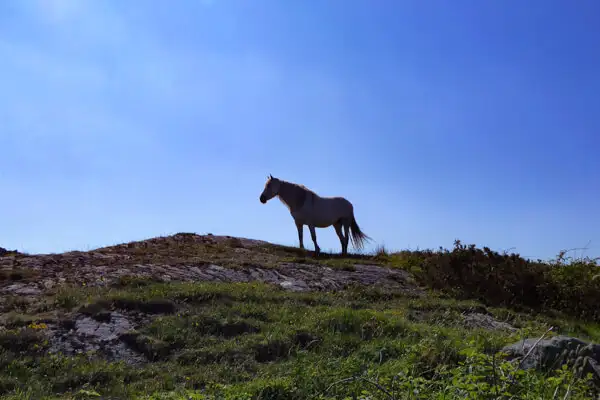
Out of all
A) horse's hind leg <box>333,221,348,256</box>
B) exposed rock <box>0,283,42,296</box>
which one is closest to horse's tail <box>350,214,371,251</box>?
horse's hind leg <box>333,221,348,256</box>

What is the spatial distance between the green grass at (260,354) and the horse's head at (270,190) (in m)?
10.1

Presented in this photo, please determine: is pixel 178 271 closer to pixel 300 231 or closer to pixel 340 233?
pixel 300 231

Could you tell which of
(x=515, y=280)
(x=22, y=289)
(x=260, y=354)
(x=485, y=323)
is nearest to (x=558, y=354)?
(x=260, y=354)

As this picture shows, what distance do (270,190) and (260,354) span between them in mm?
13107

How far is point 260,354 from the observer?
22.4ft

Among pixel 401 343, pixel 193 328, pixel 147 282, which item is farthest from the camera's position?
pixel 147 282

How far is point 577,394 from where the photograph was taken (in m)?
4.20

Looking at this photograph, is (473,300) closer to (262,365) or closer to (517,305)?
(517,305)

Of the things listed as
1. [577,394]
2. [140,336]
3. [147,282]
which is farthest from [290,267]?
[577,394]

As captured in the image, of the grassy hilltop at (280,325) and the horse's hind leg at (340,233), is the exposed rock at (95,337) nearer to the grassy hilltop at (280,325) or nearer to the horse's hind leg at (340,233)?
the grassy hilltop at (280,325)

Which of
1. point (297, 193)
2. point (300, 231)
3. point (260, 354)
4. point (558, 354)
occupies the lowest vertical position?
point (260, 354)

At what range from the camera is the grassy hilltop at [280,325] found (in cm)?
536

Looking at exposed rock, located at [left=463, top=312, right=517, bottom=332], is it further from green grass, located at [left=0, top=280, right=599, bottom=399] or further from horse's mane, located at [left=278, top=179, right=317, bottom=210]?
horse's mane, located at [left=278, top=179, right=317, bottom=210]

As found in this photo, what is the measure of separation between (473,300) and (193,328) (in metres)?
7.17
